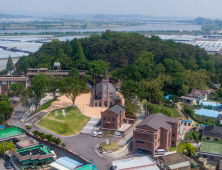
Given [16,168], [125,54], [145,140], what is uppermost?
[125,54]

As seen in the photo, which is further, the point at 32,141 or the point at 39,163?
the point at 32,141

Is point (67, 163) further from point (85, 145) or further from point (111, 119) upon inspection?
point (111, 119)

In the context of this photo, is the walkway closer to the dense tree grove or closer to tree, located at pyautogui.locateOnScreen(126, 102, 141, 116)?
tree, located at pyautogui.locateOnScreen(126, 102, 141, 116)

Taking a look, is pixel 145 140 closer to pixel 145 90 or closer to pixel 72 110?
pixel 72 110

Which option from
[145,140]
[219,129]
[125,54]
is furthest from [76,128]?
[125,54]

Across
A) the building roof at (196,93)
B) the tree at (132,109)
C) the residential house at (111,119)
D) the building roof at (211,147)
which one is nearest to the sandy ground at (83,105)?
the tree at (132,109)

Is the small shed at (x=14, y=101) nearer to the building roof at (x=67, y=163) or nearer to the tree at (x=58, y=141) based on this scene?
the tree at (x=58, y=141)

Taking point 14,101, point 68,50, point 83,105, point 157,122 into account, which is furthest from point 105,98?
point 68,50
